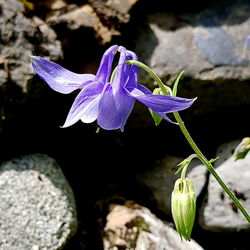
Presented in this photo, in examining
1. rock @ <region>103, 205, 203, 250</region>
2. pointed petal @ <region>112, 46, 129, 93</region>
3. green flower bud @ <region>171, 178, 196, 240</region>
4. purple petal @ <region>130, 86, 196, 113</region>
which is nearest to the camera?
purple petal @ <region>130, 86, 196, 113</region>

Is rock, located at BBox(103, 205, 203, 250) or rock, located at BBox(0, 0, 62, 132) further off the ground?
rock, located at BBox(0, 0, 62, 132)

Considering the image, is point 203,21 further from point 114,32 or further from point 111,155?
point 111,155

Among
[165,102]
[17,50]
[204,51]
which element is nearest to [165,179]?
[204,51]

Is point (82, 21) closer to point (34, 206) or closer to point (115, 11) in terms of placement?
point (115, 11)

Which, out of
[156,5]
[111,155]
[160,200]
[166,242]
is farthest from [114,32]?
[166,242]

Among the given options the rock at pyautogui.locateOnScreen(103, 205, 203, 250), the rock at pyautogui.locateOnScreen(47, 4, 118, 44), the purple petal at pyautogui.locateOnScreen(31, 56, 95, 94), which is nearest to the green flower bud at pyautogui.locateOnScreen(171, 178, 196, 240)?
the purple petal at pyautogui.locateOnScreen(31, 56, 95, 94)

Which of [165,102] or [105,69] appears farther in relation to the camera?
[105,69]

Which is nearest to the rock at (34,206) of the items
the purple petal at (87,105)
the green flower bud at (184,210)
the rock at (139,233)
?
the rock at (139,233)

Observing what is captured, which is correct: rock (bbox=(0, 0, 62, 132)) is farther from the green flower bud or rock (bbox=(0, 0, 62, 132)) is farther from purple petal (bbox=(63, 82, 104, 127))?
the green flower bud
